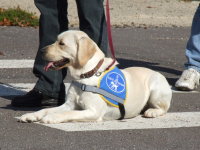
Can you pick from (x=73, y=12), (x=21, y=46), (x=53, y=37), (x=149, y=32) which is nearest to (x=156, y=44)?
(x=149, y=32)

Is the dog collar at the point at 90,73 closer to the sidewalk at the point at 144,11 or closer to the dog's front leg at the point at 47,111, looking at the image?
the dog's front leg at the point at 47,111

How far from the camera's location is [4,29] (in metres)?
13.4

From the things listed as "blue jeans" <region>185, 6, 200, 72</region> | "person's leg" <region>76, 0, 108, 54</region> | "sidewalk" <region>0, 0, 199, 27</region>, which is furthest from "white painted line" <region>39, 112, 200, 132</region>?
"sidewalk" <region>0, 0, 199, 27</region>

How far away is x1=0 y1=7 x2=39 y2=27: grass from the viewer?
552 inches

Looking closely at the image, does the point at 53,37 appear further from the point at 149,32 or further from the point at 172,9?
the point at 172,9

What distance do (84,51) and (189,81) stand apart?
9.04 feet

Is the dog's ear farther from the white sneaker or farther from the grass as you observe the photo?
the grass

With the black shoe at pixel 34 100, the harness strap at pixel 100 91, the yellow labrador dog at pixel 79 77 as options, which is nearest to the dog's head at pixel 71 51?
the yellow labrador dog at pixel 79 77

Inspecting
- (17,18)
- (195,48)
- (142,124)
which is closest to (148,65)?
(195,48)

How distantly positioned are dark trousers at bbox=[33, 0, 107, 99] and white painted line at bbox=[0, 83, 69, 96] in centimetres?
69

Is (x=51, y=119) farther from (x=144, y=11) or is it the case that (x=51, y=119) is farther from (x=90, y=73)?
(x=144, y=11)

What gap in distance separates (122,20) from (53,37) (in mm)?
8848

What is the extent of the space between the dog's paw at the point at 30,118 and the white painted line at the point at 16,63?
11.1 feet

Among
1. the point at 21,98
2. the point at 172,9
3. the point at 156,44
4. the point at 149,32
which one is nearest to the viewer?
the point at 21,98
